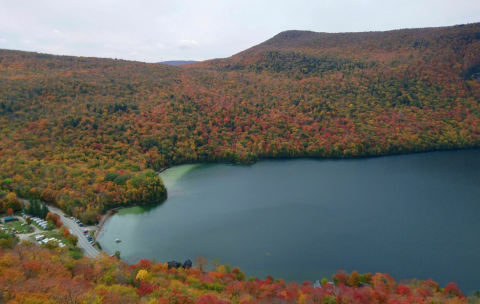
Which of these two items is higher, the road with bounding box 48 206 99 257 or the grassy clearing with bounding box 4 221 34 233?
the grassy clearing with bounding box 4 221 34 233

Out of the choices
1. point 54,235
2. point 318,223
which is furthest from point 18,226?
point 318,223

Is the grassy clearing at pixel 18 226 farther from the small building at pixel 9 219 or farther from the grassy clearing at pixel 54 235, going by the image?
the grassy clearing at pixel 54 235

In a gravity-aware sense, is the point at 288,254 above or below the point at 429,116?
below

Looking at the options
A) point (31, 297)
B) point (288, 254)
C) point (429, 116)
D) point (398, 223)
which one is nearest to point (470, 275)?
point (398, 223)

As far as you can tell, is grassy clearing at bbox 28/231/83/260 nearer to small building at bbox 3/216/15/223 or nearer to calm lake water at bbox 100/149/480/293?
calm lake water at bbox 100/149/480/293

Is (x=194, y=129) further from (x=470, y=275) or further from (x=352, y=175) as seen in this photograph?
(x=470, y=275)

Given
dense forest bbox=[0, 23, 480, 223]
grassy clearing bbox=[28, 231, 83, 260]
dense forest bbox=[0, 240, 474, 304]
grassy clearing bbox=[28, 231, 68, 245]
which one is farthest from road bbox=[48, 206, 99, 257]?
dense forest bbox=[0, 240, 474, 304]

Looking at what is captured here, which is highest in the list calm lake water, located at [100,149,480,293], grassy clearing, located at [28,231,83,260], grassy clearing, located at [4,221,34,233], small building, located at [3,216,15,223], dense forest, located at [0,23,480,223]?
dense forest, located at [0,23,480,223]
